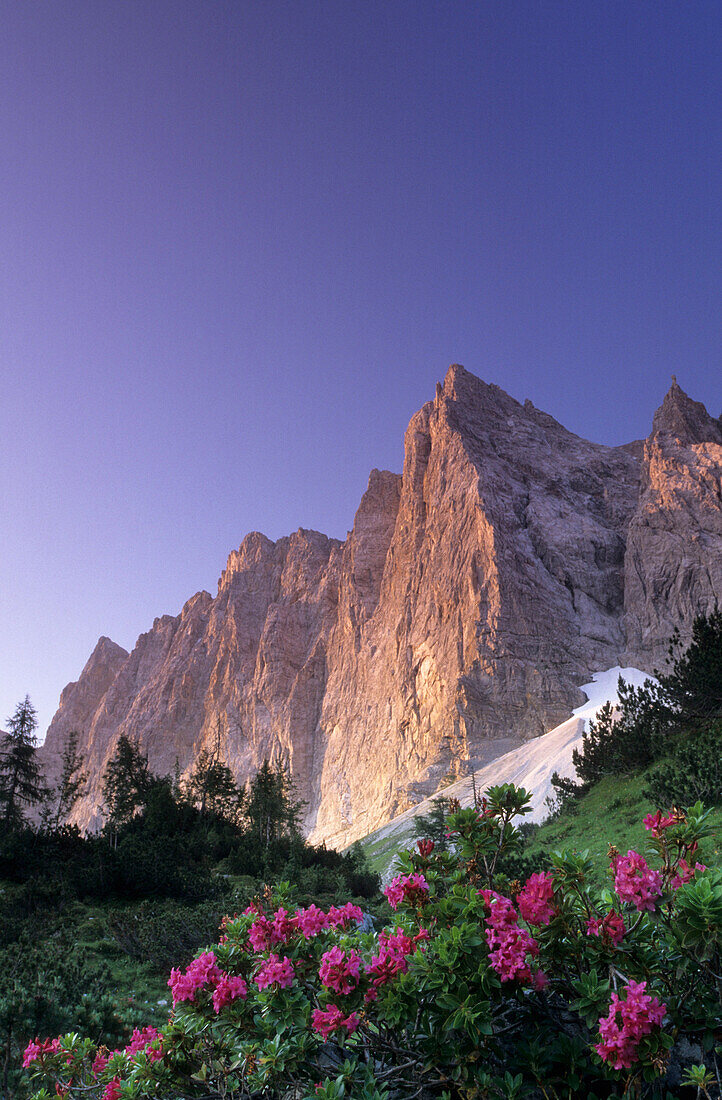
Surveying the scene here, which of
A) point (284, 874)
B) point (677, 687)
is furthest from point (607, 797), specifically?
point (284, 874)

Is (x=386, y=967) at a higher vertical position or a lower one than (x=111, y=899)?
higher

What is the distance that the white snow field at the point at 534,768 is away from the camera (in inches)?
1859

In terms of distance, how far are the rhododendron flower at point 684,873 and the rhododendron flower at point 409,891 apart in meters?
1.47

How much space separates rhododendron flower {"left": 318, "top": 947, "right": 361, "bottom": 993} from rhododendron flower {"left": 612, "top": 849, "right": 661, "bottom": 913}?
1.51 m

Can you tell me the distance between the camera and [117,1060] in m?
4.13

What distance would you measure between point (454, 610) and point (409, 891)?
78.9 metres

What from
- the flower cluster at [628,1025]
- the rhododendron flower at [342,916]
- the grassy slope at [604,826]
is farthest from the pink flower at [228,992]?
the grassy slope at [604,826]

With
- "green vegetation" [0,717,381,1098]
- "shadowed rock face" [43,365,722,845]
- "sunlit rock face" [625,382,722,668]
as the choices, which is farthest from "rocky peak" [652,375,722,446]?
"green vegetation" [0,717,381,1098]

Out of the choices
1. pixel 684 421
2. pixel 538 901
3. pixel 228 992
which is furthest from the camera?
pixel 684 421

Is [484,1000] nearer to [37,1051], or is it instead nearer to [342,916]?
[342,916]

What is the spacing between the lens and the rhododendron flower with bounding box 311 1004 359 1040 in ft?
10.4

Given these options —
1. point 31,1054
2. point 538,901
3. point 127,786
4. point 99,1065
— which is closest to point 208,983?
point 99,1065

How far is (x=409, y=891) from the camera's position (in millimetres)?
3904

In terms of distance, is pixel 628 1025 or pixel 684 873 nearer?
pixel 628 1025
